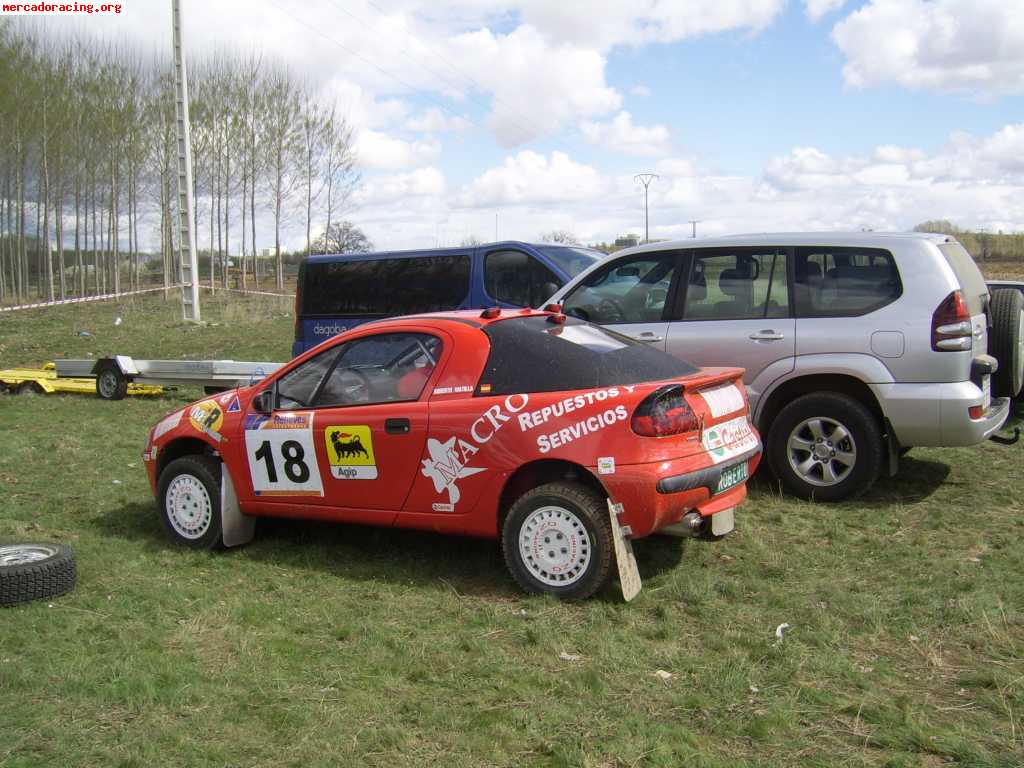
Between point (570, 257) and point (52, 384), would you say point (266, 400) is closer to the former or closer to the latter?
point (570, 257)

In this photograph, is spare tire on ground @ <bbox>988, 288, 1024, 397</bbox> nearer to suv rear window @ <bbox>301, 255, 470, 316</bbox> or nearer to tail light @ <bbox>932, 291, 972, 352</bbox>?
tail light @ <bbox>932, 291, 972, 352</bbox>

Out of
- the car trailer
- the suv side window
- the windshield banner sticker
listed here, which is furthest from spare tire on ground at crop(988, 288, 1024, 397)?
the car trailer

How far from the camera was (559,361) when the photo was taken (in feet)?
16.5

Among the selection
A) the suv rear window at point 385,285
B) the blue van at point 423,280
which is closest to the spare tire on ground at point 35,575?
the blue van at point 423,280

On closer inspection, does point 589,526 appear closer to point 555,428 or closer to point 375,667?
point 555,428

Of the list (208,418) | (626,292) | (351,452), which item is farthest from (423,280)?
(351,452)

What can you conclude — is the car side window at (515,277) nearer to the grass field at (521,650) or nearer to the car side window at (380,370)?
the grass field at (521,650)

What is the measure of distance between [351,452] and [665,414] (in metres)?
1.86

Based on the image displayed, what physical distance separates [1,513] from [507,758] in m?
5.10

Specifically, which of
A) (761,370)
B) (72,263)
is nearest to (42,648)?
(761,370)

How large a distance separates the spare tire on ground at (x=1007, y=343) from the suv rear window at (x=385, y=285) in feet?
18.3

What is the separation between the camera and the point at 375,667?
411cm

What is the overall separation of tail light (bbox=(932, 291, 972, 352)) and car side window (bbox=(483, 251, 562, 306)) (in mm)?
4747

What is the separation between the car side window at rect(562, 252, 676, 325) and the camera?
24.2 ft
